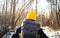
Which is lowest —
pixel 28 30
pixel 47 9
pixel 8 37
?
pixel 8 37

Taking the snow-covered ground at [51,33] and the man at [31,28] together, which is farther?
the snow-covered ground at [51,33]

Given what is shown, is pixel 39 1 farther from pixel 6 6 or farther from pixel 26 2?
pixel 6 6

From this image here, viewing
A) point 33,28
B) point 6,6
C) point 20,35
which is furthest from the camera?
point 6,6

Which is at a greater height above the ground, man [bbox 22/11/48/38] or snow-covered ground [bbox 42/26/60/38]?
man [bbox 22/11/48/38]

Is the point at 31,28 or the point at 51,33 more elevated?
the point at 31,28

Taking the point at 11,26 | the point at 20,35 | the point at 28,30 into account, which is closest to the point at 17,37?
the point at 20,35

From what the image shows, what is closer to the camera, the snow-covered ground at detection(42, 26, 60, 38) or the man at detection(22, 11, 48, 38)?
the man at detection(22, 11, 48, 38)

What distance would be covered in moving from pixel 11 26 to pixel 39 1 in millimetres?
741

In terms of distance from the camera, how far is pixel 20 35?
2422mm

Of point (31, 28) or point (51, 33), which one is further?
point (51, 33)

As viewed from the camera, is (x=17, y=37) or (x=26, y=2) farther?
(x=26, y=2)

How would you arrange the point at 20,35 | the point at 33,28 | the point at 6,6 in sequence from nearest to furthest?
the point at 33,28
the point at 20,35
the point at 6,6

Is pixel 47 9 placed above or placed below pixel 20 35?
above

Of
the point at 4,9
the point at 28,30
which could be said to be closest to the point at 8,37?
the point at 4,9
